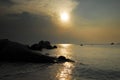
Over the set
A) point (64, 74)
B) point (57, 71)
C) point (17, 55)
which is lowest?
point (64, 74)

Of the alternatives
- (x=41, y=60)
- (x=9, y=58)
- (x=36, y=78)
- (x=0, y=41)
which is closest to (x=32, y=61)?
(x=41, y=60)

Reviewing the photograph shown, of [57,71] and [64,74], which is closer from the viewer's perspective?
[64,74]

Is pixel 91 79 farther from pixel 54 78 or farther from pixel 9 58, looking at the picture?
pixel 9 58

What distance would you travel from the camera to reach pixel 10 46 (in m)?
29.8

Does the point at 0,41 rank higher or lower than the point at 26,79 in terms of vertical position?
higher

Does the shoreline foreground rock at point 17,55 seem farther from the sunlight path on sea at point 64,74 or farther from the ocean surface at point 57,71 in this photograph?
the sunlight path on sea at point 64,74

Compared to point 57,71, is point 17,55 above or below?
above

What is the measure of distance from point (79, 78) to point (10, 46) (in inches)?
562

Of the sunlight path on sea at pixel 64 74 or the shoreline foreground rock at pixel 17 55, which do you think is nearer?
the sunlight path on sea at pixel 64 74

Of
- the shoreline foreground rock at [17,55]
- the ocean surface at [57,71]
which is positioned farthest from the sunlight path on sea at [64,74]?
the shoreline foreground rock at [17,55]

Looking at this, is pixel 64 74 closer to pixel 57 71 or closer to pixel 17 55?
pixel 57 71

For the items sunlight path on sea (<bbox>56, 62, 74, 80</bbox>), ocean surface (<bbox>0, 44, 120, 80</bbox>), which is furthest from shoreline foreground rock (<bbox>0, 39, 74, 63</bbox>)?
sunlight path on sea (<bbox>56, 62, 74, 80</bbox>)

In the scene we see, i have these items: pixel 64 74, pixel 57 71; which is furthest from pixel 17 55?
pixel 64 74

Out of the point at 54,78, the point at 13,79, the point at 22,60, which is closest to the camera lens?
the point at 13,79
